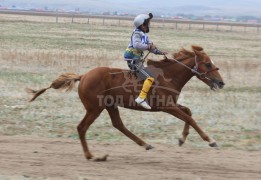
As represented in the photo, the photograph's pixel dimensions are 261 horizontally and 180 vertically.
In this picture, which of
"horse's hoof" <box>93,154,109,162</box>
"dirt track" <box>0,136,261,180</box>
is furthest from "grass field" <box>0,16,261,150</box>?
"horse's hoof" <box>93,154,109,162</box>

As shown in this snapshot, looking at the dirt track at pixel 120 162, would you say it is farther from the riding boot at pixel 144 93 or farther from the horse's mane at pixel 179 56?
the horse's mane at pixel 179 56

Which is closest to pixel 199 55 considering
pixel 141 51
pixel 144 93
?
pixel 141 51

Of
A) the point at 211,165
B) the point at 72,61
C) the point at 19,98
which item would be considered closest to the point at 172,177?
the point at 211,165

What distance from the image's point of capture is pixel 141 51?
10547mm

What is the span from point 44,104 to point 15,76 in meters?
5.88

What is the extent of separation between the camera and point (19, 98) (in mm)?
17250

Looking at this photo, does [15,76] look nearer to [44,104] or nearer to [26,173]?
[44,104]

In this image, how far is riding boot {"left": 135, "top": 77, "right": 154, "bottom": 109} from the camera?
→ 33.0 ft

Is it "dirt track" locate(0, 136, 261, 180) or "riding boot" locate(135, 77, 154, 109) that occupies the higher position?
"riding boot" locate(135, 77, 154, 109)

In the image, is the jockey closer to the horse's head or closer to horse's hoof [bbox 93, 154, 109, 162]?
the horse's head

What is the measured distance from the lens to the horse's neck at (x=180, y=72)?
10461 mm

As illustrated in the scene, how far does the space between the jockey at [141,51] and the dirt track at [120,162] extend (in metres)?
1.17

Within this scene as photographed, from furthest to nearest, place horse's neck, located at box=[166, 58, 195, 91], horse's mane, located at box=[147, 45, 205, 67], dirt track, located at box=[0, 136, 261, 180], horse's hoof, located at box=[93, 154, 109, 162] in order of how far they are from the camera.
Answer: horse's mane, located at box=[147, 45, 205, 67], horse's neck, located at box=[166, 58, 195, 91], horse's hoof, located at box=[93, 154, 109, 162], dirt track, located at box=[0, 136, 261, 180]

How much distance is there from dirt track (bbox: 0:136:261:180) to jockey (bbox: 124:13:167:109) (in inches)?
46.1
